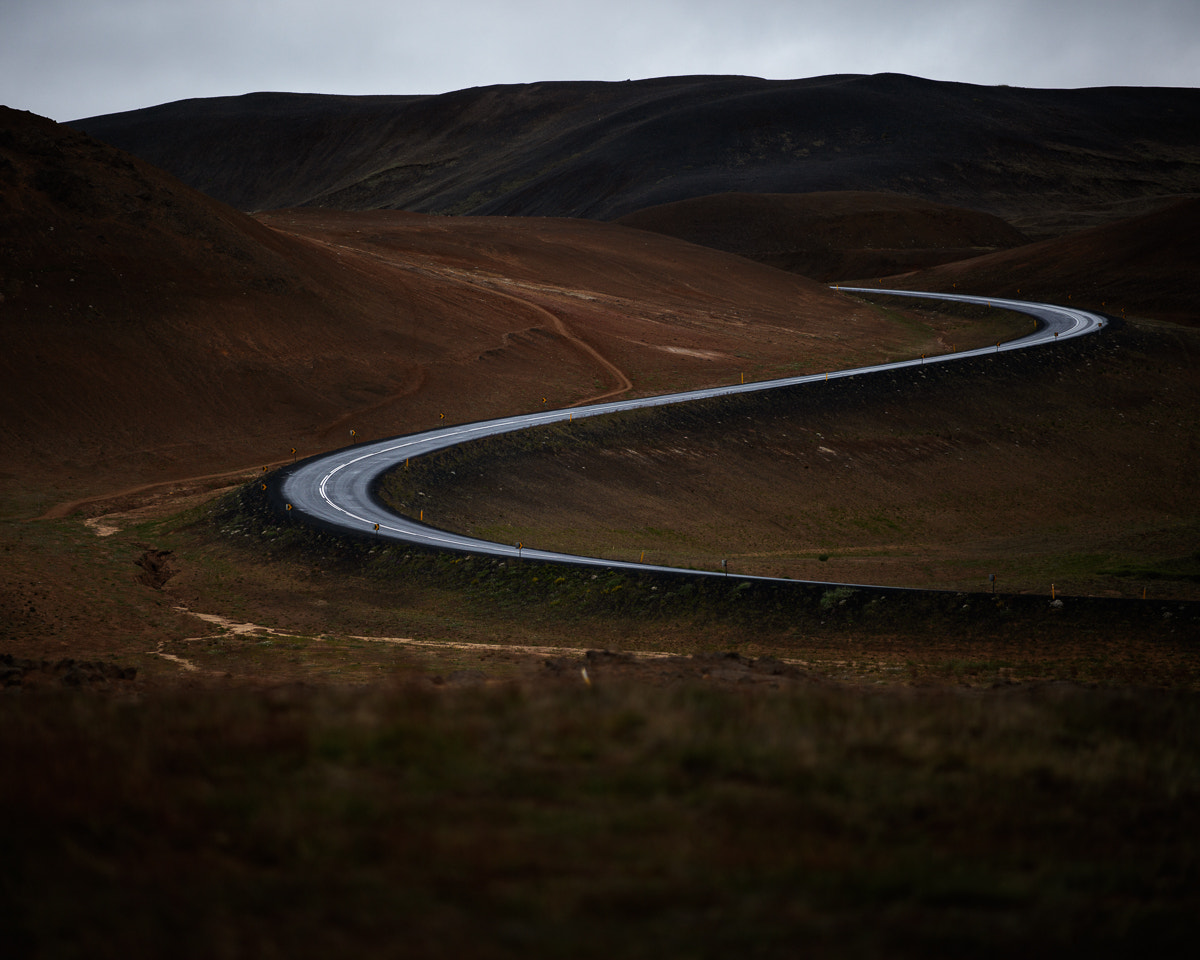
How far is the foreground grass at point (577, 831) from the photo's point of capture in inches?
229

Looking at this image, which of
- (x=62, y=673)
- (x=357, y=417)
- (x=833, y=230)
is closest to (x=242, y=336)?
(x=357, y=417)

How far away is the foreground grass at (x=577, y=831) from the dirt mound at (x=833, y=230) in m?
107

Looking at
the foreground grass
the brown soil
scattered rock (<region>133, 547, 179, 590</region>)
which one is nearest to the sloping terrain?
the brown soil

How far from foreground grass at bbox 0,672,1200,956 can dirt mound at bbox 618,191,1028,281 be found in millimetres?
107476

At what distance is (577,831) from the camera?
694 centimetres

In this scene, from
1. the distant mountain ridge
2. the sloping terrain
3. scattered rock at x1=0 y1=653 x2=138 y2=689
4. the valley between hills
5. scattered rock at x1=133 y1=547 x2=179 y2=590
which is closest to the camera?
the valley between hills

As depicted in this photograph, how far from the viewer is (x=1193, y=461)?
1923 inches

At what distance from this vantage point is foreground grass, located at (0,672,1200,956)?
5809 millimetres

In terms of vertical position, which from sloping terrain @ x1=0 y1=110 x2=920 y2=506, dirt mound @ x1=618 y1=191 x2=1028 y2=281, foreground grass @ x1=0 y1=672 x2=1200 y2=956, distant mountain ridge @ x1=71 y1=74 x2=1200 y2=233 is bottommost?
foreground grass @ x1=0 y1=672 x2=1200 y2=956

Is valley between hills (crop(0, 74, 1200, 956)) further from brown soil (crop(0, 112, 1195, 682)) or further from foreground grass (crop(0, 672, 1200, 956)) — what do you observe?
brown soil (crop(0, 112, 1195, 682))

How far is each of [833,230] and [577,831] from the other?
12157 centimetres

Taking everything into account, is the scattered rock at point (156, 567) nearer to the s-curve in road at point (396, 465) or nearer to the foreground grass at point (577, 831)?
the s-curve in road at point (396, 465)

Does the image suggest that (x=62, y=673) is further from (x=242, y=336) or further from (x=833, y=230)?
(x=833, y=230)

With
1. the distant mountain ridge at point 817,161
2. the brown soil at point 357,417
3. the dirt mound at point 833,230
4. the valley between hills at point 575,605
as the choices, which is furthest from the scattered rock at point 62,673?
the distant mountain ridge at point 817,161
